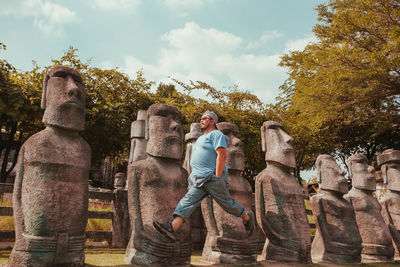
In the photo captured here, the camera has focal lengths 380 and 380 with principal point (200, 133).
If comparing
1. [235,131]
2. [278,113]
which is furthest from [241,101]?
[235,131]

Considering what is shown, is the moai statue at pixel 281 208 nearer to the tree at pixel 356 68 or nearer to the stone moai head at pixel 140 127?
the stone moai head at pixel 140 127

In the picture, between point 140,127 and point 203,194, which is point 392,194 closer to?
point 140,127

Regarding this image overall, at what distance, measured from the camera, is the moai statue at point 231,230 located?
6.23m

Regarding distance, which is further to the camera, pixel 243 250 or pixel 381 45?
pixel 381 45

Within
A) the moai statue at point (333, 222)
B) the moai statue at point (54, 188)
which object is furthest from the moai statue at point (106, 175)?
the moai statue at point (54, 188)

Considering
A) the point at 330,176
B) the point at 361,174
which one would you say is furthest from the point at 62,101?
the point at 361,174

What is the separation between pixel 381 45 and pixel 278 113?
26.2 feet

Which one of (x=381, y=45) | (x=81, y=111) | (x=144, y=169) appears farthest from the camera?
(x=381, y=45)

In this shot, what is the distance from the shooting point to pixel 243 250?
20.5ft

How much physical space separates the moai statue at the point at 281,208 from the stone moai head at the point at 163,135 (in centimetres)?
224

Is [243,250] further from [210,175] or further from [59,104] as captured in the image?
[59,104]

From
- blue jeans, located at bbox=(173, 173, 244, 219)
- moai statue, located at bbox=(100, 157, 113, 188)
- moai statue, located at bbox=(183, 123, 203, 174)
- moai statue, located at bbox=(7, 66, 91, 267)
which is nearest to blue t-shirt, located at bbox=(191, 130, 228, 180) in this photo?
blue jeans, located at bbox=(173, 173, 244, 219)

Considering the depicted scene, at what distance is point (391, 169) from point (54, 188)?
9.18m

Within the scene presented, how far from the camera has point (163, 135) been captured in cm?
555
